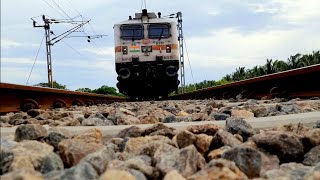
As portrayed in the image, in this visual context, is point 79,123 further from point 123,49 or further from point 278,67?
point 278,67

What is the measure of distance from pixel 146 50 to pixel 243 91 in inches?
256

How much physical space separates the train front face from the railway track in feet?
15.0

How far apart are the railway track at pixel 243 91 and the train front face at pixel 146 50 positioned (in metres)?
4.58

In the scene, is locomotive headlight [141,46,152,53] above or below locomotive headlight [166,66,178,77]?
above

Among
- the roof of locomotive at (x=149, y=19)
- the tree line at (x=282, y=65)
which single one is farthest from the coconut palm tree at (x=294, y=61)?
the roof of locomotive at (x=149, y=19)

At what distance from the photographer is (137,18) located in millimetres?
15430

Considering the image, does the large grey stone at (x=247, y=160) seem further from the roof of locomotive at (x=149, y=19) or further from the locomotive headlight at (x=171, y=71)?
the roof of locomotive at (x=149, y=19)

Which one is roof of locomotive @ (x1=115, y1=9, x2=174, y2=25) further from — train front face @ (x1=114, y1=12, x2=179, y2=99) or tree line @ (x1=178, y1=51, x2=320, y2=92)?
tree line @ (x1=178, y1=51, x2=320, y2=92)

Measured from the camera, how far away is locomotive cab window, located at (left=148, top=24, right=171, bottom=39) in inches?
591

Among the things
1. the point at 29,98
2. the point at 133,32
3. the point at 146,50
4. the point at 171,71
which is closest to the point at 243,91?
the point at 29,98

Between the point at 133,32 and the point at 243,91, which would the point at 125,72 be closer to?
the point at 133,32

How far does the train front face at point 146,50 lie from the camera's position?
14.8 meters

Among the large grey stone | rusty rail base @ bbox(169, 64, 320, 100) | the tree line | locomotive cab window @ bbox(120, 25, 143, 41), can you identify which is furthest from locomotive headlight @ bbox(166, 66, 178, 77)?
the tree line

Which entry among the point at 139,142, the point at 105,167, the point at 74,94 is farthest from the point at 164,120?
the point at 74,94
